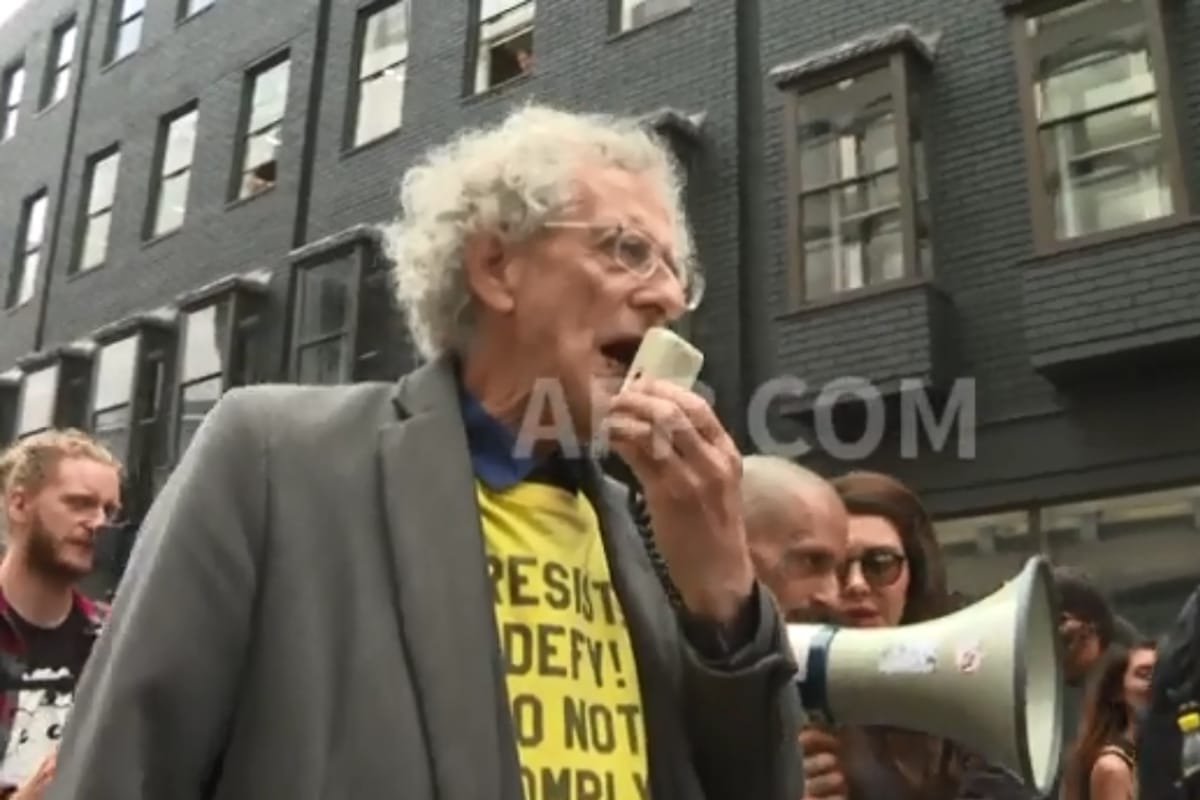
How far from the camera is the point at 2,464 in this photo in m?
3.83

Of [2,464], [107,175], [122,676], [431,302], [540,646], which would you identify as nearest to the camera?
[122,676]

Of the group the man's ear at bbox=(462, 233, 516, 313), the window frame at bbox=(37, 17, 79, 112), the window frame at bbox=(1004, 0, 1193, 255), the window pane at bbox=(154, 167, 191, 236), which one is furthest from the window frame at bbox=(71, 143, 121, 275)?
the man's ear at bbox=(462, 233, 516, 313)

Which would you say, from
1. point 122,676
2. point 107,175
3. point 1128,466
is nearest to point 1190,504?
point 1128,466

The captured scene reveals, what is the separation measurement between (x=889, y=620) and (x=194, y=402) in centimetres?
1184

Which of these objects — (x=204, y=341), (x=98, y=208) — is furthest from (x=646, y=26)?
(x=98, y=208)

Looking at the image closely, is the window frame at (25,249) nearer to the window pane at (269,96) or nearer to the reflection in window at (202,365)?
the window pane at (269,96)

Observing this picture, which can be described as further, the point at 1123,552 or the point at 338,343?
the point at 338,343

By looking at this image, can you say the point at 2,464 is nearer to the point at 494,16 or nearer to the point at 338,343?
the point at 338,343

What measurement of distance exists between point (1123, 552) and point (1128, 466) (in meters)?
0.49

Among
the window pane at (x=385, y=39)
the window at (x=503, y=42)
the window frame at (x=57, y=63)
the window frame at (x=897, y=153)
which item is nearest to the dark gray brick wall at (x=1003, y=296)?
the window frame at (x=897, y=153)

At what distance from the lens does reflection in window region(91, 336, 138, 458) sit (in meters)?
14.2

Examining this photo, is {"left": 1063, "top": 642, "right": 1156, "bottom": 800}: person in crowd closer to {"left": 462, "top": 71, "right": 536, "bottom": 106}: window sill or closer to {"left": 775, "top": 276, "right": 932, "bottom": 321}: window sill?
{"left": 775, "top": 276, "right": 932, "bottom": 321}: window sill

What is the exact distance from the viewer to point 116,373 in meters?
14.6

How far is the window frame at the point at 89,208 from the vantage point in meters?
15.9
